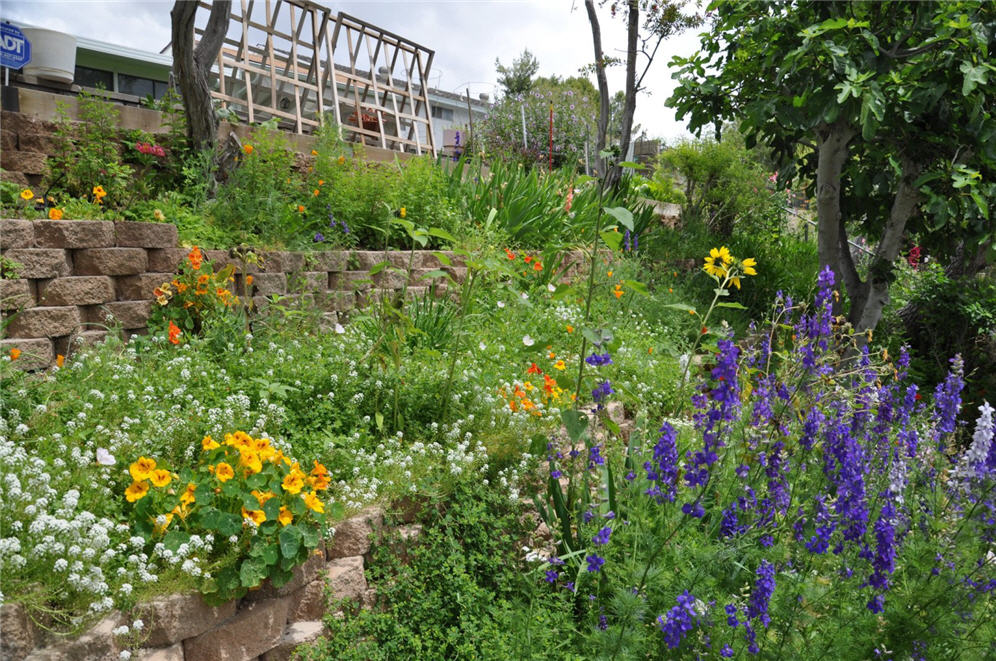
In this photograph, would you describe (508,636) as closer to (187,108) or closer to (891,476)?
(891,476)

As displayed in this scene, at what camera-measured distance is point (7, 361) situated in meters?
2.65

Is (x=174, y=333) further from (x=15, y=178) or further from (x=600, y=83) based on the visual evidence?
(x=600, y=83)

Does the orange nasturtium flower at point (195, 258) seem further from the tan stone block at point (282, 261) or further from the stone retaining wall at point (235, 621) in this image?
the stone retaining wall at point (235, 621)

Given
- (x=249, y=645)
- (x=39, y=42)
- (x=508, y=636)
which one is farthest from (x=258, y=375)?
(x=39, y=42)

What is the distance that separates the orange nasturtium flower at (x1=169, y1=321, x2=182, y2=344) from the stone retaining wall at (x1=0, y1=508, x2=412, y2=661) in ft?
4.72

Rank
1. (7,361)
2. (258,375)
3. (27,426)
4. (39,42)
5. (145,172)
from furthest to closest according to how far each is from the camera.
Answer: (39,42), (145,172), (258,375), (7,361), (27,426)

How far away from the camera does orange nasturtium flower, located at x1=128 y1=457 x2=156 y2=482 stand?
6.61 ft

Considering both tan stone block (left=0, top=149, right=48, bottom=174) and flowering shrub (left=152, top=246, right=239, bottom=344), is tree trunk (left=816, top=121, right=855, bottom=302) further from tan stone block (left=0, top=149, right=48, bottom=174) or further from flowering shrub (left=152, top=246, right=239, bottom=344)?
tan stone block (left=0, top=149, right=48, bottom=174)

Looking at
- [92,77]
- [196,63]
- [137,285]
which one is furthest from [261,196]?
[92,77]

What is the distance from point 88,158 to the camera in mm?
3807

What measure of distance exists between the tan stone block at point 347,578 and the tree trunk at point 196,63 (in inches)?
118

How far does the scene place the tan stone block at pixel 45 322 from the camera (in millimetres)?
2961

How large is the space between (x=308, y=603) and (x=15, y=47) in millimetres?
6236

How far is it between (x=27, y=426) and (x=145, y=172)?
2.23 m
